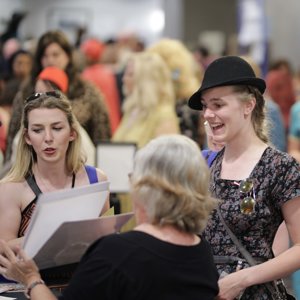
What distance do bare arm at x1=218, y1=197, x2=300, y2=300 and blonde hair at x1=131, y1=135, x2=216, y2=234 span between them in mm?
499

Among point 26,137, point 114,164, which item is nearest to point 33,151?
point 26,137

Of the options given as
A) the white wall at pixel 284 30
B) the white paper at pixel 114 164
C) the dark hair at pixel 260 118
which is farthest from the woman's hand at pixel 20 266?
the white wall at pixel 284 30

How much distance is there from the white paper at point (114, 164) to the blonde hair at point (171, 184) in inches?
136

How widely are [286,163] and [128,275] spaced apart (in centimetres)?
99

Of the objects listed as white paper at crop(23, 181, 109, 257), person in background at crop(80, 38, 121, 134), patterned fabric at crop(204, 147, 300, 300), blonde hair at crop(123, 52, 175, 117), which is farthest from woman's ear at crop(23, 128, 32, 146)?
person in background at crop(80, 38, 121, 134)

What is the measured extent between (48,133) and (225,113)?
0.74m

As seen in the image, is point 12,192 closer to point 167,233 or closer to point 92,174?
point 92,174

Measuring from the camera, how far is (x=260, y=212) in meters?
3.41

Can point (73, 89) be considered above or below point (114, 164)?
above

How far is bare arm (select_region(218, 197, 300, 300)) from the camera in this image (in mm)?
3279

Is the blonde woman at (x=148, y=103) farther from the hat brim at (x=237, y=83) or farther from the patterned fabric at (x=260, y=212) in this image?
the patterned fabric at (x=260, y=212)

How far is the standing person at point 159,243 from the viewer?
2.72 metres

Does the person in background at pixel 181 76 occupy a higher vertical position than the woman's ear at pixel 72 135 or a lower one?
higher

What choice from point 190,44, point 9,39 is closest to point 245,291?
point 9,39
